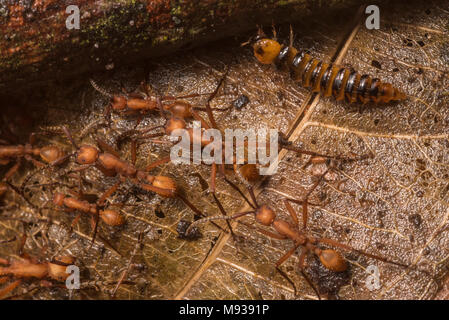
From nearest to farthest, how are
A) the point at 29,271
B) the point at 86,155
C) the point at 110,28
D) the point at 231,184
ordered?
the point at 110,28, the point at 231,184, the point at 86,155, the point at 29,271

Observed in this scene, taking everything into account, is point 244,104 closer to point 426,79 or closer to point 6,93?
point 426,79

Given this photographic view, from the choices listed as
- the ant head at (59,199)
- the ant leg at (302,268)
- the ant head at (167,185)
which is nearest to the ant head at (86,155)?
the ant head at (59,199)

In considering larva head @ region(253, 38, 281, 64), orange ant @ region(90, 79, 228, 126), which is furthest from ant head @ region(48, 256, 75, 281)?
larva head @ region(253, 38, 281, 64)

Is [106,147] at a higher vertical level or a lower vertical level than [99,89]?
lower

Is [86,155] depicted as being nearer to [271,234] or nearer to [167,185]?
[167,185]

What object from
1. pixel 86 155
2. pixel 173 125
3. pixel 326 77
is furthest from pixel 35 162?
pixel 326 77

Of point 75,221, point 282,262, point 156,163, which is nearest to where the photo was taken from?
point 282,262

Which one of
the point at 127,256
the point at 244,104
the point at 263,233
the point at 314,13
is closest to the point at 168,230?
the point at 127,256

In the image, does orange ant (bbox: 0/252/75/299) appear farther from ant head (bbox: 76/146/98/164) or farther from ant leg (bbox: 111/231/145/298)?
ant head (bbox: 76/146/98/164)

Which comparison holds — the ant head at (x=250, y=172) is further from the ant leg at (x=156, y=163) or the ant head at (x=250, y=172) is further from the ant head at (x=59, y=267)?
the ant head at (x=59, y=267)
